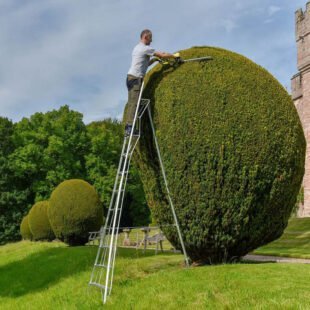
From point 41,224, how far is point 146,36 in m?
18.9

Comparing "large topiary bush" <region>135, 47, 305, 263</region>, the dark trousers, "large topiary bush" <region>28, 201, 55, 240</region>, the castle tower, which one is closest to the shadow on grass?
"large topiary bush" <region>135, 47, 305, 263</region>

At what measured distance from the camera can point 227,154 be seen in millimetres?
7754

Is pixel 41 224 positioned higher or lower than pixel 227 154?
lower

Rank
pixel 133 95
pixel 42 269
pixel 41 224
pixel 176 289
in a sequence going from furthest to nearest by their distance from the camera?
pixel 41 224 < pixel 42 269 < pixel 133 95 < pixel 176 289

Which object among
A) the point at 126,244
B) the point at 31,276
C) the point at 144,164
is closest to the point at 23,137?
the point at 126,244

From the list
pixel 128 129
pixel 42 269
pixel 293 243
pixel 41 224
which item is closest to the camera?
pixel 128 129

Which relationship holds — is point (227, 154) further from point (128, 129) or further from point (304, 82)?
point (304, 82)

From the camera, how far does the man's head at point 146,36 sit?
333 inches

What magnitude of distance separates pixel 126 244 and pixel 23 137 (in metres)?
23.3

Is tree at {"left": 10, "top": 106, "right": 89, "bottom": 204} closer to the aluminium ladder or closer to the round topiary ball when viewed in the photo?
the round topiary ball

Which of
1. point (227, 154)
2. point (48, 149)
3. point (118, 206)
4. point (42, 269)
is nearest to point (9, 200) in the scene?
point (48, 149)

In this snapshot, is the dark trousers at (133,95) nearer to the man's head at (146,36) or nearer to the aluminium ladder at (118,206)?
the aluminium ladder at (118,206)

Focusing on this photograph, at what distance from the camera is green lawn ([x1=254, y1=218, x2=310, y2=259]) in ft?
46.1

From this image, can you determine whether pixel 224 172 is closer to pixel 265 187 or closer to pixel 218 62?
pixel 265 187
